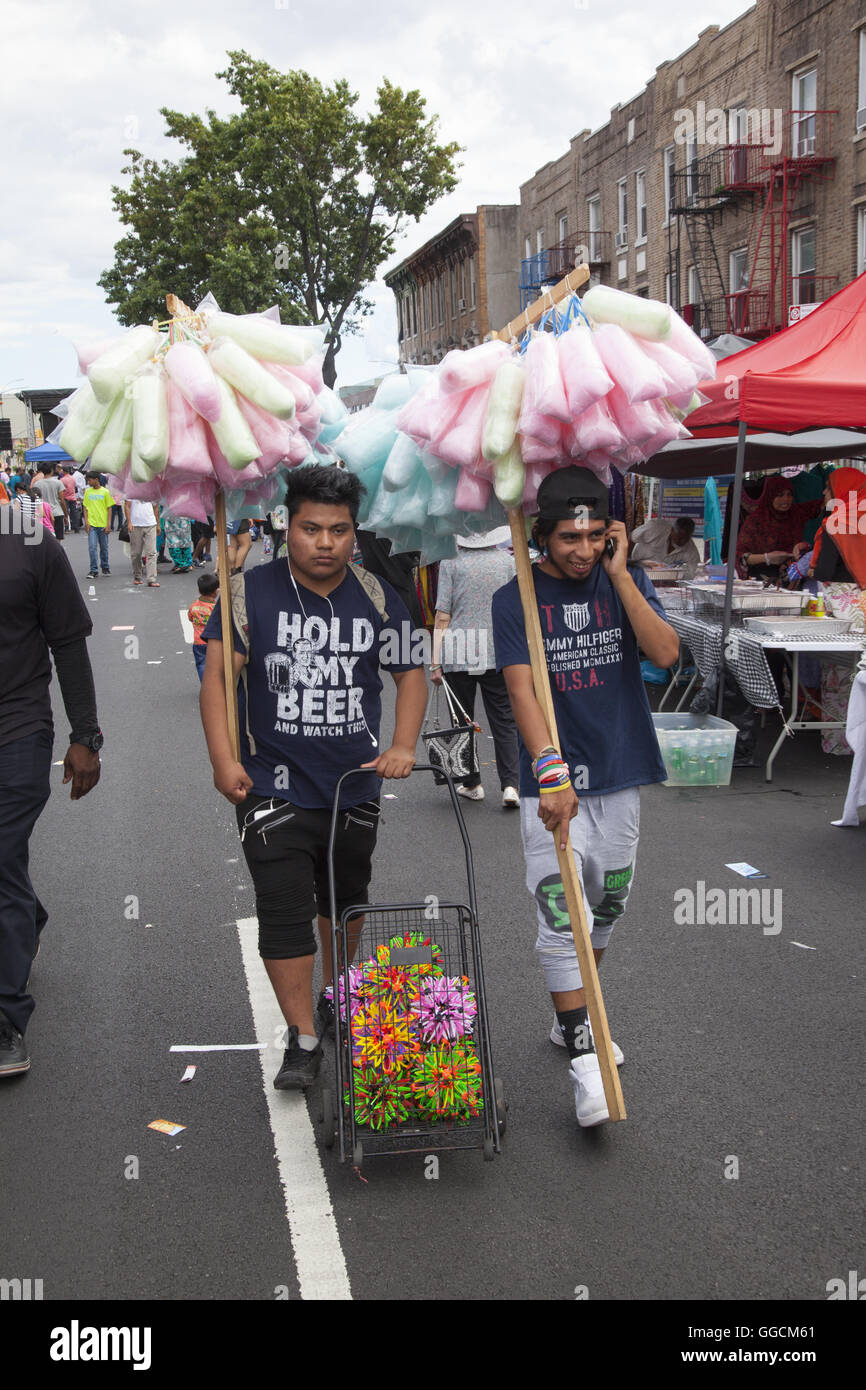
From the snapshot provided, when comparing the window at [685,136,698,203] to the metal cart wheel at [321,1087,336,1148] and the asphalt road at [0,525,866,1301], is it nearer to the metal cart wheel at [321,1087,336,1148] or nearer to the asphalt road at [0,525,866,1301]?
the asphalt road at [0,525,866,1301]

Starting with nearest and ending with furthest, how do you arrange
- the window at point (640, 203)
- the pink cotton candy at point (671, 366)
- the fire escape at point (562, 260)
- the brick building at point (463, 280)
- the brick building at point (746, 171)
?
the pink cotton candy at point (671, 366) → the brick building at point (746, 171) → the window at point (640, 203) → the fire escape at point (562, 260) → the brick building at point (463, 280)

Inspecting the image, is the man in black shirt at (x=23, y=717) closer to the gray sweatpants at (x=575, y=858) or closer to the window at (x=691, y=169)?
the gray sweatpants at (x=575, y=858)

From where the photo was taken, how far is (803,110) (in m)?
24.0

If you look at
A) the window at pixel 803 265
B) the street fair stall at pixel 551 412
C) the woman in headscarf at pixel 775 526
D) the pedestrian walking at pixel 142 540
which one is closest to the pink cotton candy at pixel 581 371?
the street fair stall at pixel 551 412

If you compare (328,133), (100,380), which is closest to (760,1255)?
(100,380)

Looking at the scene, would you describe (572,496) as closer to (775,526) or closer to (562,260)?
(775,526)

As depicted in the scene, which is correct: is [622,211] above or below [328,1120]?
above

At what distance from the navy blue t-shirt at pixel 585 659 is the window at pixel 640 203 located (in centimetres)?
3104

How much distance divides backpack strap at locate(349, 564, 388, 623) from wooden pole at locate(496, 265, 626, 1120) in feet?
1.54

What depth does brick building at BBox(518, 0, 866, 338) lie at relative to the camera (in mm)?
22859

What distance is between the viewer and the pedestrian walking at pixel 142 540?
2125cm

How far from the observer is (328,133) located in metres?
30.3

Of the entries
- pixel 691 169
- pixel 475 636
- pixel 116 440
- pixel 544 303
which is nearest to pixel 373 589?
pixel 116 440

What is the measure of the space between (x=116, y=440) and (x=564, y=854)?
1.77 m
